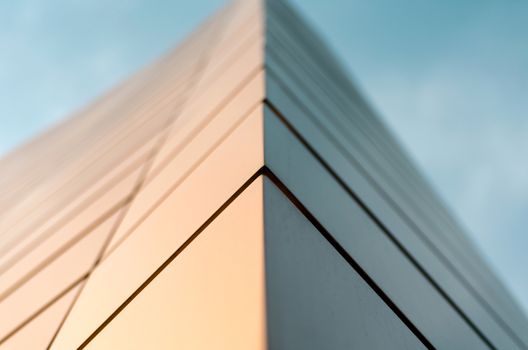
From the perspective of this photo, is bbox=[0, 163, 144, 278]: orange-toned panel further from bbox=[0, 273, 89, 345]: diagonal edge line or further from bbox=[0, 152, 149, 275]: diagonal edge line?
bbox=[0, 273, 89, 345]: diagonal edge line

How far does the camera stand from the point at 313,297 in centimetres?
145

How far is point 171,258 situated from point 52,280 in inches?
53.1

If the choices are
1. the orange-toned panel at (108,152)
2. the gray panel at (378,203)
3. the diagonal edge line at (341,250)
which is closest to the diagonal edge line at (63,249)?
the gray panel at (378,203)

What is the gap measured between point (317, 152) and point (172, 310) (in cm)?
127

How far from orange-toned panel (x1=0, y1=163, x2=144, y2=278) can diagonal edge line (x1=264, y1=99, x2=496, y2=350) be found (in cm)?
127

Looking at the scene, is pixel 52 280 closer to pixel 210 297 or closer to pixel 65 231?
pixel 65 231

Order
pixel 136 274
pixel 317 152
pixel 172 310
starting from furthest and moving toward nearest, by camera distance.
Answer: pixel 317 152 → pixel 136 274 → pixel 172 310

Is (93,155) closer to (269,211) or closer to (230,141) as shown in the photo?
(230,141)

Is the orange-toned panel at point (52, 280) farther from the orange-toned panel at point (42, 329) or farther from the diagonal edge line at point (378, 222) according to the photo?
the diagonal edge line at point (378, 222)

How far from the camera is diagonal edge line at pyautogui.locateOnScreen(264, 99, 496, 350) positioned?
8.20 feet

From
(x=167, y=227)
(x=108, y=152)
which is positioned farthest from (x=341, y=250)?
(x=108, y=152)

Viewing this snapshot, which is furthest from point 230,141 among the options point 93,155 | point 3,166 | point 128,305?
point 3,166

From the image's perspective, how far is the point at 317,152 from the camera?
259cm

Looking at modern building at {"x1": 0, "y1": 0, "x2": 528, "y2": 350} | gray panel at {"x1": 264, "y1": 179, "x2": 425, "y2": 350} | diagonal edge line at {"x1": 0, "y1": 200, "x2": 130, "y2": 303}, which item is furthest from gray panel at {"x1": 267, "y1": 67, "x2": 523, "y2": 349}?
diagonal edge line at {"x1": 0, "y1": 200, "x2": 130, "y2": 303}
